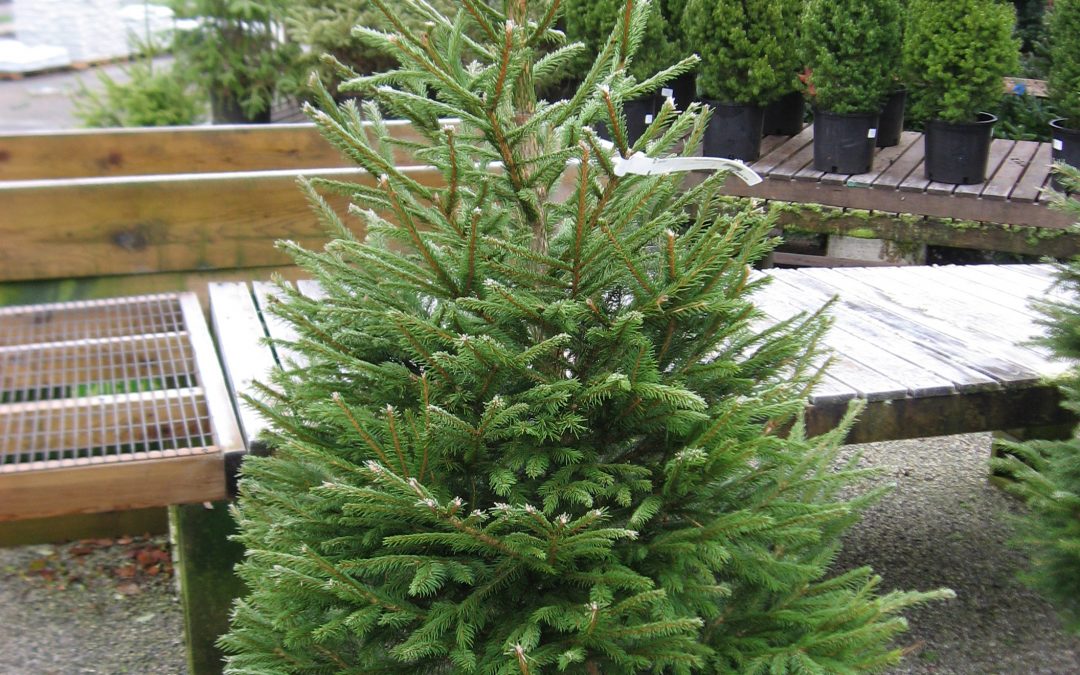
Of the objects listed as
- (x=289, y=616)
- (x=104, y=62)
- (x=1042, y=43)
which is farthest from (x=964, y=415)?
(x=104, y=62)

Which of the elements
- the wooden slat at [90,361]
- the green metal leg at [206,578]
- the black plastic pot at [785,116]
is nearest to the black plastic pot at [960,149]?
the black plastic pot at [785,116]

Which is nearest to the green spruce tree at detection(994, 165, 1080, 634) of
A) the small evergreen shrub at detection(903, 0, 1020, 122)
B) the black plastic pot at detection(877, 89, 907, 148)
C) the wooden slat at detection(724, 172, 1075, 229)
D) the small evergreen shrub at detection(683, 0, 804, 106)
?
the wooden slat at detection(724, 172, 1075, 229)

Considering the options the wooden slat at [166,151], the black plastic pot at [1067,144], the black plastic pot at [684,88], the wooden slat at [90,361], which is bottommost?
the wooden slat at [90,361]

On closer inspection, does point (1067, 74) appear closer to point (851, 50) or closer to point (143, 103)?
point (851, 50)

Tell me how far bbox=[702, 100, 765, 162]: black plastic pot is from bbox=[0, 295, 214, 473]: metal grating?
4530mm

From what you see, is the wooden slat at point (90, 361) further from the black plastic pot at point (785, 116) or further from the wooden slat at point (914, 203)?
the black plastic pot at point (785, 116)

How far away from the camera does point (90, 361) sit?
10.6ft

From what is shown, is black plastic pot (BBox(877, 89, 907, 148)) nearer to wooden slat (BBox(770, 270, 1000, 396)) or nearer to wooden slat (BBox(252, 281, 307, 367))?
wooden slat (BBox(770, 270, 1000, 396))

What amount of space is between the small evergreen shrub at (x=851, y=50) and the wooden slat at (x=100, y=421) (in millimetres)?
4809

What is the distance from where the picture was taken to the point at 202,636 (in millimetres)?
2703

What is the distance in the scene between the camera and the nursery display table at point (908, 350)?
2906 mm

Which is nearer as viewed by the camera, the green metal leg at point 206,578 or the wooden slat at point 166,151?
the green metal leg at point 206,578

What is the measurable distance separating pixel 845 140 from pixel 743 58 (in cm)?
92

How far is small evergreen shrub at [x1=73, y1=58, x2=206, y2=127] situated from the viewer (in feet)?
24.7
